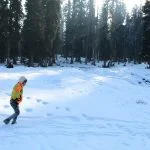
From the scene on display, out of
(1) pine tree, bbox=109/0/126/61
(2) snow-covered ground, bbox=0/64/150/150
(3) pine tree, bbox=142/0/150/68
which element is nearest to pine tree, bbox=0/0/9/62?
(3) pine tree, bbox=142/0/150/68

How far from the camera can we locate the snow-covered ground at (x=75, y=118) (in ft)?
43.8

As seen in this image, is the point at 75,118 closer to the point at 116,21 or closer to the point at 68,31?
the point at 68,31

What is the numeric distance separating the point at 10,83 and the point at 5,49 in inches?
1421

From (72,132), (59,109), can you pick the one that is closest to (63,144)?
(72,132)

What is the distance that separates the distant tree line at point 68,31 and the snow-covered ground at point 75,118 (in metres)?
28.5

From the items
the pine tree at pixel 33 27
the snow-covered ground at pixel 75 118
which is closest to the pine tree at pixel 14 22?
the pine tree at pixel 33 27

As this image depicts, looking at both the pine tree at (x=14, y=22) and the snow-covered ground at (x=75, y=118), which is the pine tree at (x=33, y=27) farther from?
the snow-covered ground at (x=75, y=118)

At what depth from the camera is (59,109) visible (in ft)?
60.3

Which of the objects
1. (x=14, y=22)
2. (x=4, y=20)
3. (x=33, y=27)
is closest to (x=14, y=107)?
(x=33, y=27)

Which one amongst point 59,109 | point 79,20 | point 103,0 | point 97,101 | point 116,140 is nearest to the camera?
point 116,140

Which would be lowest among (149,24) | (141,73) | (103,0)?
(141,73)

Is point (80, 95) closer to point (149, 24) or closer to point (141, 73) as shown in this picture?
point (141, 73)

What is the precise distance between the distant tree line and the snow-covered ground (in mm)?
28494

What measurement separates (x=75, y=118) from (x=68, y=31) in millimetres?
61281
